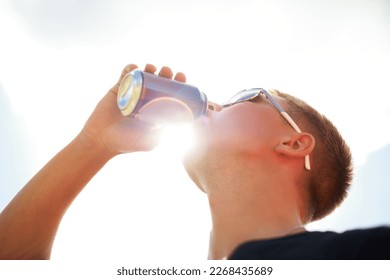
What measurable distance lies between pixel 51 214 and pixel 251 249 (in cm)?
131

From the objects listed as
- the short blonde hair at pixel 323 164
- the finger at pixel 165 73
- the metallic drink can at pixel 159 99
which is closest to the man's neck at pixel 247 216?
the short blonde hair at pixel 323 164

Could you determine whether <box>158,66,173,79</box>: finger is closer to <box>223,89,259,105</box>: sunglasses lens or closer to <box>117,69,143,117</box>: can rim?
<box>117,69,143,117</box>: can rim

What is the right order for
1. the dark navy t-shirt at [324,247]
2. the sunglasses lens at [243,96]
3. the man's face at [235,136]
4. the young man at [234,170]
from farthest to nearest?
the sunglasses lens at [243,96], the man's face at [235,136], the young man at [234,170], the dark navy t-shirt at [324,247]

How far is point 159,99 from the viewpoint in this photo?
179 centimetres

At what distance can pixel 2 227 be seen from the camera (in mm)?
2010

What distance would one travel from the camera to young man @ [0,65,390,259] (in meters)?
1.82

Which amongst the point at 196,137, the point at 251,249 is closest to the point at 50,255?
the point at 196,137

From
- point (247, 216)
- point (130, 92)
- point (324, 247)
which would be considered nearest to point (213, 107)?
point (130, 92)

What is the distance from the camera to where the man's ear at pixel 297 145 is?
1990 millimetres

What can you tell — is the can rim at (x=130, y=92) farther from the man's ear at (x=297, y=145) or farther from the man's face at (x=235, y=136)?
the man's ear at (x=297, y=145)

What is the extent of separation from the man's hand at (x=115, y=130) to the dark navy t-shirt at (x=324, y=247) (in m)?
0.98

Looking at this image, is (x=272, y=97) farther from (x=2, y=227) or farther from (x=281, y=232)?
(x=2, y=227)

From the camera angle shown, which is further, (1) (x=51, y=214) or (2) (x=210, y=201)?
(1) (x=51, y=214)

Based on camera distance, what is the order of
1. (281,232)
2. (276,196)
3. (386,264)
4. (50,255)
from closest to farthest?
(386,264), (281,232), (276,196), (50,255)
